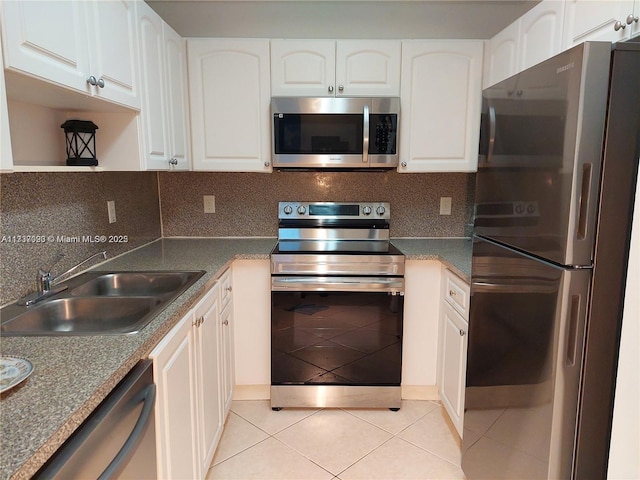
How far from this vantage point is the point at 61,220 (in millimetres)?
1631

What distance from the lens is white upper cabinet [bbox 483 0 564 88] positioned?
159 centimetres

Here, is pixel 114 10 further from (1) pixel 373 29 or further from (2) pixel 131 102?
(1) pixel 373 29

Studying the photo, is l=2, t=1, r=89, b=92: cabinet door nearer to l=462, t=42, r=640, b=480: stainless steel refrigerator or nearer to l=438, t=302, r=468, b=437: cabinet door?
l=462, t=42, r=640, b=480: stainless steel refrigerator

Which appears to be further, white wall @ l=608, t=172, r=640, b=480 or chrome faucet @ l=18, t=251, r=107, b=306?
chrome faucet @ l=18, t=251, r=107, b=306

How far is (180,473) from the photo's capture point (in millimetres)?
1331

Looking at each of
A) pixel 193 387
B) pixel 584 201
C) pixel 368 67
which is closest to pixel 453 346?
pixel 584 201

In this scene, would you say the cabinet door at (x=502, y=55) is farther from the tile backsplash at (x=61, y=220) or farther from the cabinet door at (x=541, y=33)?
the tile backsplash at (x=61, y=220)

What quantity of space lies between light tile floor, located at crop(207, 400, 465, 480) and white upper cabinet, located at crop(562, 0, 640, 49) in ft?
5.97

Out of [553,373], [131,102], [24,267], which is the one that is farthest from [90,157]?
[553,373]

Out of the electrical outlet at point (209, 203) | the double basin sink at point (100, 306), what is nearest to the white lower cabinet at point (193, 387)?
the double basin sink at point (100, 306)

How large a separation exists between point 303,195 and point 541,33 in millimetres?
1520

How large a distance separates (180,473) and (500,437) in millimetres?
1121

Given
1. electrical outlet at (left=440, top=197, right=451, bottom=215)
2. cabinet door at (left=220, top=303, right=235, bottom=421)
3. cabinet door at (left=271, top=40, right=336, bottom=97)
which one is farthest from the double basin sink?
electrical outlet at (left=440, top=197, right=451, bottom=215)

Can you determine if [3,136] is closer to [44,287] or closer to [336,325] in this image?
[44,287]
